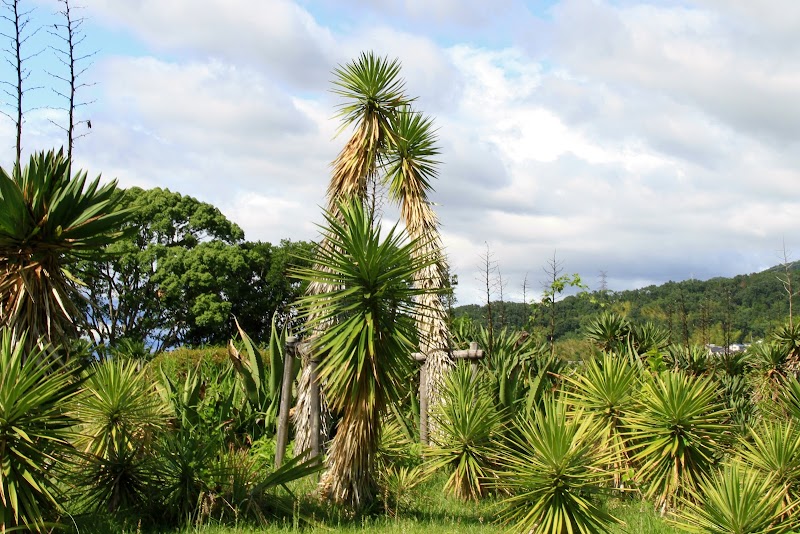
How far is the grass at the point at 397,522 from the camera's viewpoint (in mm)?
6668

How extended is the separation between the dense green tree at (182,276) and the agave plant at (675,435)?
86.2 feet

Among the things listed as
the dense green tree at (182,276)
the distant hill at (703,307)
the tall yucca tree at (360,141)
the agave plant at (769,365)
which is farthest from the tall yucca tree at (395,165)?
the dense green tree at (182,276)

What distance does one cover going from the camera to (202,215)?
37.0 meters

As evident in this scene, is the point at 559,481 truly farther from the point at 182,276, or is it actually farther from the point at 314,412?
the point at 182,276

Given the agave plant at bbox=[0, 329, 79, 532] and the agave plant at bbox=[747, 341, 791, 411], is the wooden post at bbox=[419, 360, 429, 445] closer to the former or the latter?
the agave plant at bbox=[0, 329, 79, 532]

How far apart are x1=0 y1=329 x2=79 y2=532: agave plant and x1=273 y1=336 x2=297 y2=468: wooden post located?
354 centimetres

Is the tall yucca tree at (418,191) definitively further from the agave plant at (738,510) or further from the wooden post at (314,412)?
the agave plant at (738,510)

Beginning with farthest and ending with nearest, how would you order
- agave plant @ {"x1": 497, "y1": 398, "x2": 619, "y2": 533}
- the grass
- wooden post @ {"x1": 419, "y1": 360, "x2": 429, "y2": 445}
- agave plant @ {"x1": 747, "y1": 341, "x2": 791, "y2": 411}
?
agave plant @ {"x1": 747, "y1": 341, "x2": 791, "y2": 411}, wooden post @ {"x1": 419, "y1": 360, "x2": 429, "y2": 445}, the grass, agave plant @ {"x1": 497, "y1": 398, "x2": 619, "y2": 533}

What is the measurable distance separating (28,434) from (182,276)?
29223mm

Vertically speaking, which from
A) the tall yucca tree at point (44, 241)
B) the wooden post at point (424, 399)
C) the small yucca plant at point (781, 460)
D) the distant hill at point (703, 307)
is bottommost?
the small yucca plant at point (781, 460)

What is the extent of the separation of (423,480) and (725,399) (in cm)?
872

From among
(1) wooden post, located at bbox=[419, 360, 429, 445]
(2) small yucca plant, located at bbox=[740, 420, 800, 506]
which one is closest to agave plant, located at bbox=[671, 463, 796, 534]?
(2) small yucca plant, located at bbox=[740, 420, 800, 506]

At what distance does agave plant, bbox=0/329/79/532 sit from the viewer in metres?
5.76

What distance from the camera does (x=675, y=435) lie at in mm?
8539
